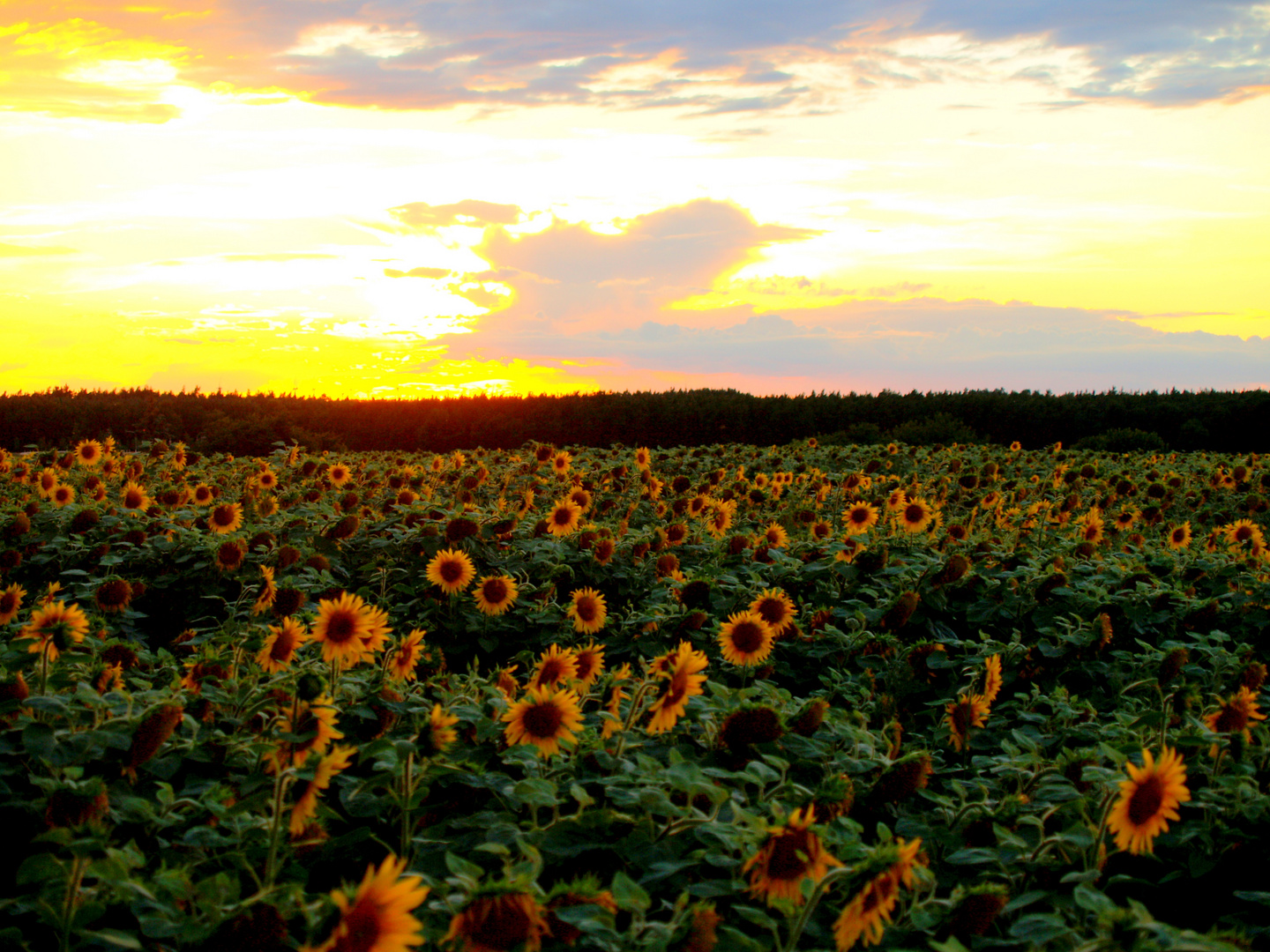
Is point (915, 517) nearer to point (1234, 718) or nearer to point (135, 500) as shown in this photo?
point (1234, 718)

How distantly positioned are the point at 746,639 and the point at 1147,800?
1548 millimetres

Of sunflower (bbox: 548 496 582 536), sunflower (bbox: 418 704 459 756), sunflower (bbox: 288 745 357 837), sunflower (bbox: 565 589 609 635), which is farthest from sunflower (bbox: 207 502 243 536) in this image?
sunflower (bbox: 288 745 357 837)

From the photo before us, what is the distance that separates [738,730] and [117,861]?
1444 mm

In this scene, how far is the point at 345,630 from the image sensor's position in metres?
2.99

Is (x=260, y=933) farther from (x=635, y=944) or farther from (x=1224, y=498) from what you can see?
(x=1224, y=498)

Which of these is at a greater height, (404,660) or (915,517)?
(915,517)

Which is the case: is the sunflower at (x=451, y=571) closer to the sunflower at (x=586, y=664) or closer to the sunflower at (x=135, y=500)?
the sunflower at (x=586, y=664)

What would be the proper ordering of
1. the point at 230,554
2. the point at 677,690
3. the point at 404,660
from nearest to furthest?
the point at 677,690
the point at 404,660
the point at 230,554

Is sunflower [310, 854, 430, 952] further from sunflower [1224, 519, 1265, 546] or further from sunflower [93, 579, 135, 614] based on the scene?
sunflower [1224, 519, 1265, 546]

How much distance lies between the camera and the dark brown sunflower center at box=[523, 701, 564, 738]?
99.5 inches

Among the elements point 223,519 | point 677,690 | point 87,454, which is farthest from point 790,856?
point 87,454

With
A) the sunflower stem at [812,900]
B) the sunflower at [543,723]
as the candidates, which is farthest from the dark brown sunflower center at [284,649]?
the sunflower stem at [812,900]

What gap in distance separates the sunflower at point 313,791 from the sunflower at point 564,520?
12.7ft

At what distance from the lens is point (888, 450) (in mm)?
11734
